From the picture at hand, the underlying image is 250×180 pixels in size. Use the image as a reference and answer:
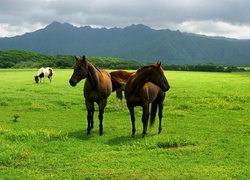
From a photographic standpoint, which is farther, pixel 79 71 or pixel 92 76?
pixel 92 76

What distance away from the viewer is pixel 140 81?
33.5 feet

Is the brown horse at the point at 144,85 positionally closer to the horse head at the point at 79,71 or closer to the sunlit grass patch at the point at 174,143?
the sunlit grass patch at the point at 174,143

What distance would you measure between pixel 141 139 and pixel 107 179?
3.60m

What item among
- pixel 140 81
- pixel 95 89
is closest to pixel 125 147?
pixel 140 81

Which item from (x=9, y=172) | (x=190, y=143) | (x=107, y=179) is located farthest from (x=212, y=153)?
(x=9, y=172)

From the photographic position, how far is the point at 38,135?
10.3 metres

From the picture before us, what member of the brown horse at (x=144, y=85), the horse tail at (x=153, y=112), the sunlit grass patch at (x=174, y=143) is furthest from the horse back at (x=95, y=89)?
the sunlit grass patch at (x=174, y=143)

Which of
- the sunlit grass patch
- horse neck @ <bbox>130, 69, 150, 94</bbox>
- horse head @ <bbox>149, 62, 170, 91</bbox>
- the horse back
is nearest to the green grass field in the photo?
the sunlit grass patch

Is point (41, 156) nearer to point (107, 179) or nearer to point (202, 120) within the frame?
point (107, 179)

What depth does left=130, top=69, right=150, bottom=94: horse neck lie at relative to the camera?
10.2 metres

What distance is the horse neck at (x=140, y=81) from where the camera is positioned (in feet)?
33.4

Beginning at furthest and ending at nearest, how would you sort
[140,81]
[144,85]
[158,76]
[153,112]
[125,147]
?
[153,112] < [144,85] < [140,81] < [158,76] < [125,147]

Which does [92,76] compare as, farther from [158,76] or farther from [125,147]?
[125,147]

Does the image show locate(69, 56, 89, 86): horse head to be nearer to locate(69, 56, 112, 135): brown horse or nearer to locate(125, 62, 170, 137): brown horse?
locate(69, 56, 112, 135): brown horse
